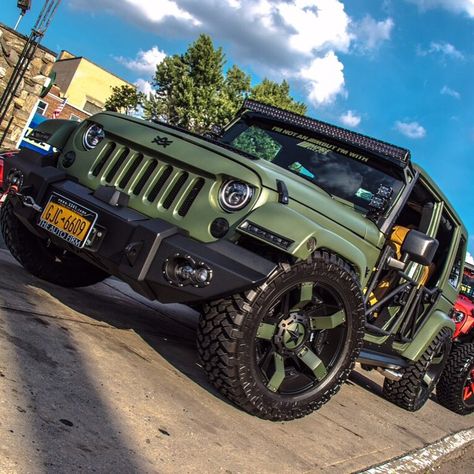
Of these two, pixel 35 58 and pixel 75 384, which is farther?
pixel 35 58

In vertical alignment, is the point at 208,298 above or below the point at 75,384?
above

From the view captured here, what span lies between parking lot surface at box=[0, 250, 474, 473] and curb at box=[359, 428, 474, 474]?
Answer: 0.25ft

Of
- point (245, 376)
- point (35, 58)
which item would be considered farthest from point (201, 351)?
point (35, 58)

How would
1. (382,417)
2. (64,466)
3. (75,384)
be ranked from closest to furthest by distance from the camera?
1. (64,466)
2. (75,384)
3. (382,417)

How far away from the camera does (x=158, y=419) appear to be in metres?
2.69

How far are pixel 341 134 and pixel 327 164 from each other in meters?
0.36

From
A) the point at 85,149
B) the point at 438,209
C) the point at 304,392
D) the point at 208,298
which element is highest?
the point at 438,209

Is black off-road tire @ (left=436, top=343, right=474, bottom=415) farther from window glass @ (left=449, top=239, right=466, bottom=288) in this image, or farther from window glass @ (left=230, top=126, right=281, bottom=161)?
window glass @ (left=230, top=126, right=281, bottom=161)

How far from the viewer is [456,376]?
6.13 meters

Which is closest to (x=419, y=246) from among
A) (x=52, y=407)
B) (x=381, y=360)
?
(x=381, y=360)

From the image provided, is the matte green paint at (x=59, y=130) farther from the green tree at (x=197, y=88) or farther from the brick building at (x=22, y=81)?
the green tree at (x=197, y=88)

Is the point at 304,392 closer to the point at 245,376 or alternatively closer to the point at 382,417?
the point at 245,376

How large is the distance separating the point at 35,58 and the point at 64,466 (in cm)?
1404

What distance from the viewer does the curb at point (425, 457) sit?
132 inches
